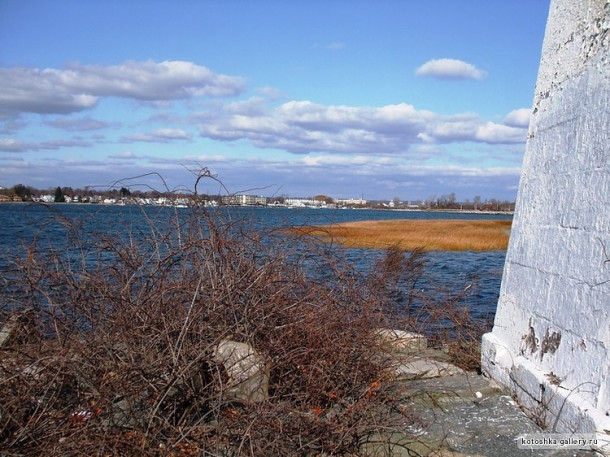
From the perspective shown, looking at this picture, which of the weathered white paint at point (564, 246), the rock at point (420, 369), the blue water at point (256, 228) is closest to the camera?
the weathered white paint at point (564, 246)

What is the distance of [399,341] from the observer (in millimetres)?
6578

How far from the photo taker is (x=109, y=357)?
14.3 feet

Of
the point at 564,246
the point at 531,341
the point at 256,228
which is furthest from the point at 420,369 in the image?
the point at 256,228

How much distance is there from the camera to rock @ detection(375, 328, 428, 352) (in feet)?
20.6

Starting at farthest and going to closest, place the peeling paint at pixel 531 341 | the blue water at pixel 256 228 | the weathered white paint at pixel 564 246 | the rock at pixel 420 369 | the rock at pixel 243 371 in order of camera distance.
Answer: the blue water at pixel 256 228
the rock at pixel 420 369
the peeling paint at pixel 531 341
the rock at pixel 243 371
the weathered white paint at pixel 564 246

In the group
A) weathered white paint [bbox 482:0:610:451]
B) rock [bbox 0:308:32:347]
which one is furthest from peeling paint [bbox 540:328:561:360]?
rock [bbox 0:308:32:347]

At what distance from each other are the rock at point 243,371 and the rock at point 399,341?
1740mm

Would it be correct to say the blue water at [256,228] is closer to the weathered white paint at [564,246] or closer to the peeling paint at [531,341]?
the weathered white paint at [564,246]

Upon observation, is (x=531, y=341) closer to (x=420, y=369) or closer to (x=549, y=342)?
(x=549, y=342)

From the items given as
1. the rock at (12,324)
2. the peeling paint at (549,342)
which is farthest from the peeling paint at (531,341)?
the rock at (12,324)

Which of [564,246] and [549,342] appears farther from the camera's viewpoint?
[549,342]

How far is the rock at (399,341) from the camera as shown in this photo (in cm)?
628

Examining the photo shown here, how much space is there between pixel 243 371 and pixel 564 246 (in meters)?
2.63

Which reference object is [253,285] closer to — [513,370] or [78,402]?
[78,402]
